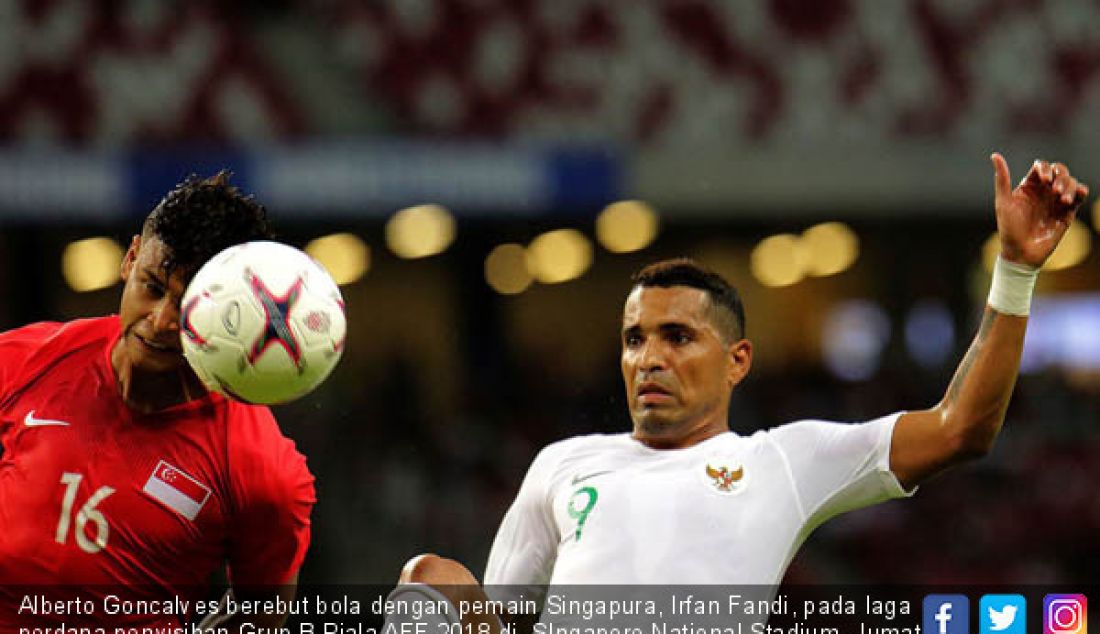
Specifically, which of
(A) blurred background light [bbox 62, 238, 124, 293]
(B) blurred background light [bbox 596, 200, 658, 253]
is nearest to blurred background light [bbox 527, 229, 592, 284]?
(B) blurred background light [bbox 596, 200, 658, 253]

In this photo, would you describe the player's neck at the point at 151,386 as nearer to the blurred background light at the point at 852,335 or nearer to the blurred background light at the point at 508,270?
the blurred background light at the point at 508,270

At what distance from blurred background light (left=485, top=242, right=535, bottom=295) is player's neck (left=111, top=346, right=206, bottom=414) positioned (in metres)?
11.7

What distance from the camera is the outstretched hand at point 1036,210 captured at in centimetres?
433

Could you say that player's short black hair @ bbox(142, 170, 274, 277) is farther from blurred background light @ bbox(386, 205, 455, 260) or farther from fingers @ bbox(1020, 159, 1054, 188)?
blurred background light @ bbox(386, 205, 455, 260)

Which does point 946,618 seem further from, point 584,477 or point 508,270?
point 508,270

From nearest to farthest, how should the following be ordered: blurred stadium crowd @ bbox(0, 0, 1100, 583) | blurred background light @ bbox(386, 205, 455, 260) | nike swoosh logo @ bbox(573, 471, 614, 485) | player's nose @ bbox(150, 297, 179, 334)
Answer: player's nose @ bbox(150, 297, 179, 334), nike swoosh logo @ bbox(573, 471, 614, 485), blurred stadium crowd @ bbox(0, 0, 1100, 583), blurred background light @ bbox(386, 205, 455, 260)

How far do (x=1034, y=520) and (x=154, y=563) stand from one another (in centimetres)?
1011

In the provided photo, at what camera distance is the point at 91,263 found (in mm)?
14398

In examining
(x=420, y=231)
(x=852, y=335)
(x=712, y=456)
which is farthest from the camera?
(x=852, y=335)

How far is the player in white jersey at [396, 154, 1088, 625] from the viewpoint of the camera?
434 cm

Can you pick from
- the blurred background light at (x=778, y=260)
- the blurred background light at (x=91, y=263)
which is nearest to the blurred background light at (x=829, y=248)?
the blurred background light at (x=778, y=260)

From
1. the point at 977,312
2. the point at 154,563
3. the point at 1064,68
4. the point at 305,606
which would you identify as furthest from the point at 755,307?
the point at 154,563

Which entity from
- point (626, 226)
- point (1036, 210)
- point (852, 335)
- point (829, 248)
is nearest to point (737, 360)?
point (1036, 210)

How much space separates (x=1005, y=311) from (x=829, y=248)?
1466 centimetres
